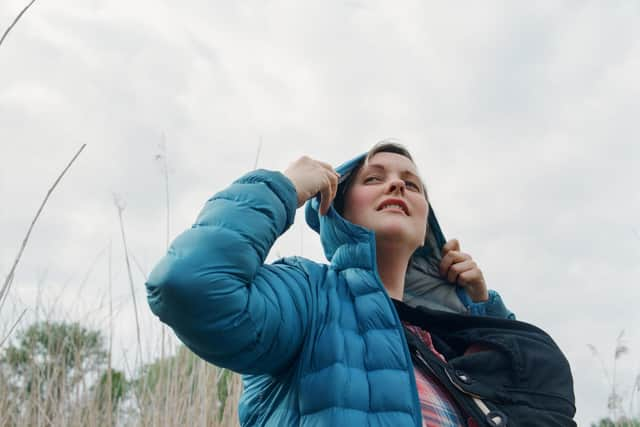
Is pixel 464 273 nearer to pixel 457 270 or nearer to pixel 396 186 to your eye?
pixel 457 270

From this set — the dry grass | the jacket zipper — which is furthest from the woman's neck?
the dry grass

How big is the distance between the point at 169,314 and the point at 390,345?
1.17 feet

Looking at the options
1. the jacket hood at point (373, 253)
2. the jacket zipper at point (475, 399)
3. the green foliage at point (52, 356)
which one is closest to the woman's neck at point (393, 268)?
the jacket hood at point (373, 253)

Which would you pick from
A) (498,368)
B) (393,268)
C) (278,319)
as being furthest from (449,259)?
(278,319)

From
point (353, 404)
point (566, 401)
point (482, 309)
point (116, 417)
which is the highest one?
point (482, 309)

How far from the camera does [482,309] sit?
1.63m

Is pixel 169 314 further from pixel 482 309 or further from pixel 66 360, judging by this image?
pixel 66 360

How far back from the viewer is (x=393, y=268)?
144 cm

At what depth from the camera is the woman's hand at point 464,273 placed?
5.32 feet

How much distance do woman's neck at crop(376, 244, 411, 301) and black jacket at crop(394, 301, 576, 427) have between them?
0.25 ft

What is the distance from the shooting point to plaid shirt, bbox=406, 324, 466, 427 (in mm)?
1124

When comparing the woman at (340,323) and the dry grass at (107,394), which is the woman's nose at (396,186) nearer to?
the woman at (340,323)

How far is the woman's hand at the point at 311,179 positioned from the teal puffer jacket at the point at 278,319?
0.19 feet

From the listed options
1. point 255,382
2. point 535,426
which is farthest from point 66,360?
point 535,426
